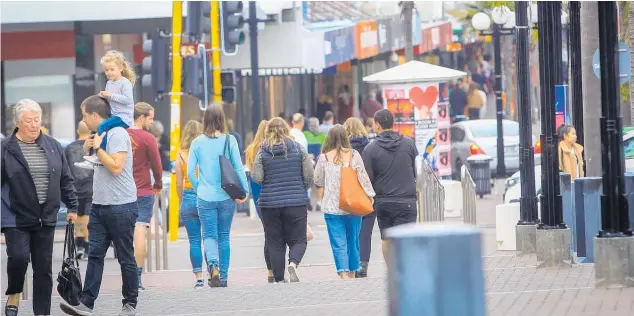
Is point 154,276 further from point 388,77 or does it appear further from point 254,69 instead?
point 254,69

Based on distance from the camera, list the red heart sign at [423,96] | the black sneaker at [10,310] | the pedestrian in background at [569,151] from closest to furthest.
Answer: the black sneaker at [10,310]
the pedestrian in background at [569,151]
the red heart sign at [423,96]

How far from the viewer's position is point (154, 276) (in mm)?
16312

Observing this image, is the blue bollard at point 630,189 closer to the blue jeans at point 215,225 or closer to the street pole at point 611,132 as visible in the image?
the street pole at point 611,132

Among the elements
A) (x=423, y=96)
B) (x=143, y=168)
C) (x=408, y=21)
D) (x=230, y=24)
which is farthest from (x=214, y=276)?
(x=408, y=21)

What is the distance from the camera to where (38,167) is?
444 inches

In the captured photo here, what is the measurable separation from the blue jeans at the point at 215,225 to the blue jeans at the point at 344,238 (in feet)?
3.27

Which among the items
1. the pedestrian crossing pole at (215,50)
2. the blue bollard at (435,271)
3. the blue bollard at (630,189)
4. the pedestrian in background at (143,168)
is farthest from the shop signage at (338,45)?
the blue bollard at (435,271)

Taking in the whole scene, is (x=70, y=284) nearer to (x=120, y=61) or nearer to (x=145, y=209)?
(x=120, y=61)

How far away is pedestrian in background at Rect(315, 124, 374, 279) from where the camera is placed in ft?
47.6

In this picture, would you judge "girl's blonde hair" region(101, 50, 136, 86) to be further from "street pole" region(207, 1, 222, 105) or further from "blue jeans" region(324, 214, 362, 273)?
"street pole" region(207, 1, 222, 105)

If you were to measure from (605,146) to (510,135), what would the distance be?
2198 cm

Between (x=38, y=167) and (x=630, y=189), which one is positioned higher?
(x=38, y=167)

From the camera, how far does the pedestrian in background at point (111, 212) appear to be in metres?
11.2

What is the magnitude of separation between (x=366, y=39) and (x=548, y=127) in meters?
25.9
